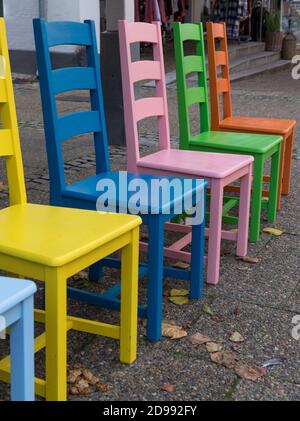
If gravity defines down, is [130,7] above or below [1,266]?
above

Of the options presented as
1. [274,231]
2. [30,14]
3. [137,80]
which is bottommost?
[274,231]

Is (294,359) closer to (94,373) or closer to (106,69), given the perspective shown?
(94,373)

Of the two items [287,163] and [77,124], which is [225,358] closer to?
[77,124]

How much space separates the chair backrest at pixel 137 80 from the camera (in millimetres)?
3270

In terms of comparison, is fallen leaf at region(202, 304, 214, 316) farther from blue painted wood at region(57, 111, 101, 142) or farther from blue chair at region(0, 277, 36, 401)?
blue chair at region(0, 277, 36, 401)

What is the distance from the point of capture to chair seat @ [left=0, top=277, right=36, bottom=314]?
5.36ft

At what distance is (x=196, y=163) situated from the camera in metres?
3.38

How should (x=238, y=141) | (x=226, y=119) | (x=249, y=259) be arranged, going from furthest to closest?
(x=226, y=119) → (x=238, y=141) → (x=249, y=259)

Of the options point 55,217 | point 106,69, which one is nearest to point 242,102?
point 106,69

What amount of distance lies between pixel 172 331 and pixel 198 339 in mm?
118

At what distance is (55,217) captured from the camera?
2.45m

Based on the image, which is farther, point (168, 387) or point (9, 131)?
point (9, 131)

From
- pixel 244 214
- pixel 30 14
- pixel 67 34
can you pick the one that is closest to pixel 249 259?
pixel 244 214
